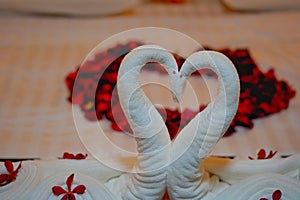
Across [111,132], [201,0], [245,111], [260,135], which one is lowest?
[260,135]

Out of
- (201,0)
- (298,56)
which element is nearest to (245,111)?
(298,56)

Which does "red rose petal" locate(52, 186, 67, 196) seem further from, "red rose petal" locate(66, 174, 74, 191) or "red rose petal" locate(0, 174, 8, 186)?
"red rose petal" locate(0, 174, 8, 186)

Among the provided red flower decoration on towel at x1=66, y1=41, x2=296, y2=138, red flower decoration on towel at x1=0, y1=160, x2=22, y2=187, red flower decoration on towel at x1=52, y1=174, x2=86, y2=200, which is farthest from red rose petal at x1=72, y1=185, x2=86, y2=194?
red flower decoration on towel at x1=66, y1=41, x2=296, y2=138

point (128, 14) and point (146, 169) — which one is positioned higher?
point (128, 14)

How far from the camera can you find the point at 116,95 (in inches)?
55.6

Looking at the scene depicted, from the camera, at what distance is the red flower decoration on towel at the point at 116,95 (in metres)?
1.44

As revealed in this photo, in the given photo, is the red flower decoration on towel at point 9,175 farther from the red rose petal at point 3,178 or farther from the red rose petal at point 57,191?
the red rose petal at point 57,191

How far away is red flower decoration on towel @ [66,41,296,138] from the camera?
4.72 ft

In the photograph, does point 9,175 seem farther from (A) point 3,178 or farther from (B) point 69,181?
(B) point 69,181

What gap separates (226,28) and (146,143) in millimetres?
1478

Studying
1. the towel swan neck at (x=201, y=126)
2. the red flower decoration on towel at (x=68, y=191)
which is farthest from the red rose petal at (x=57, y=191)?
the towel swan neck at (x=201, y=126)

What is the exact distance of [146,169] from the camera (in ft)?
2.85

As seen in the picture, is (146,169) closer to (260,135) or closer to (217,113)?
(217,113)

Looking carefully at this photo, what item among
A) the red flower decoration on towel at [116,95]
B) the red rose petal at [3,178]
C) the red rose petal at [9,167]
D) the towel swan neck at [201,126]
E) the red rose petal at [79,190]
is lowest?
the towel swan neck at [201,126]
